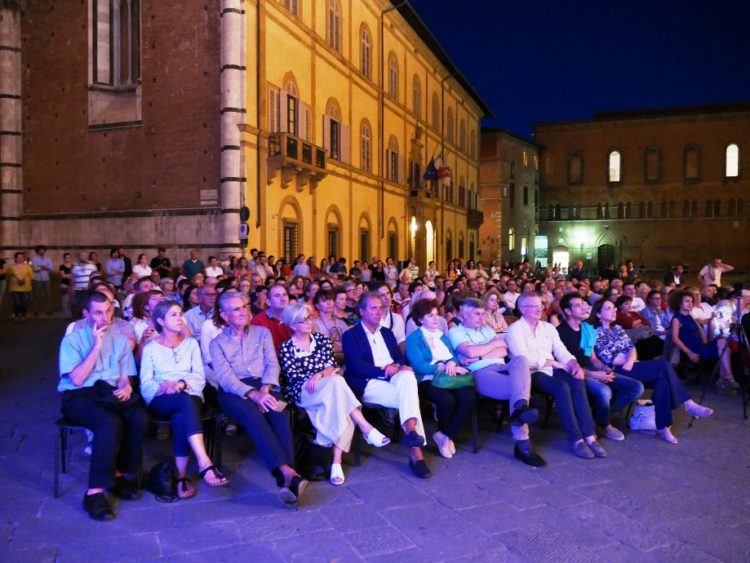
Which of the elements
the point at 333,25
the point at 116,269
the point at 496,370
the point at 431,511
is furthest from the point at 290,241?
the point at 431,511

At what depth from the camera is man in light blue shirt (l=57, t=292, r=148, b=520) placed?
485cm

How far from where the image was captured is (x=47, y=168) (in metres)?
20.8

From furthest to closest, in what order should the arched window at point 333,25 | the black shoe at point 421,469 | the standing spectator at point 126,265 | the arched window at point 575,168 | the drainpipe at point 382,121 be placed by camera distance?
the arched window at point 575,168, the drainpipe at point 382,121, the arched window at point 333,25, the standing spectator at point 126,265, the black shoe at point 421,469

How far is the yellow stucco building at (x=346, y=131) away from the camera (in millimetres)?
19203

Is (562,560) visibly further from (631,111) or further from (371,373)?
(631,111)

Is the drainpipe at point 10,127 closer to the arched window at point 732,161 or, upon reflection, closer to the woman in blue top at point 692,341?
the woman in blue top at point 692,341

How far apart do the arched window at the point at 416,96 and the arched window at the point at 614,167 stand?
29.8 meters

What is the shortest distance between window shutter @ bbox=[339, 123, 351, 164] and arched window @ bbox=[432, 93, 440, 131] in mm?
12918

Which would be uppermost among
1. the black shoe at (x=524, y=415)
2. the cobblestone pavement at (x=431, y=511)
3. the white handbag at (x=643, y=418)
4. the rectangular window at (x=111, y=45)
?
the rectangular window at (x=111, y=45)

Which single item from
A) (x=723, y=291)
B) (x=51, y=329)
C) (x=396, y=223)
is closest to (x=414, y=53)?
(x=396, y=223)

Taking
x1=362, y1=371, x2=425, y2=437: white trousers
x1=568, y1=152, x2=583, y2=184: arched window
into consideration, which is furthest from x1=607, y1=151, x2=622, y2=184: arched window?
x1=362, y1=371, x2=425, y2=437: white trousers

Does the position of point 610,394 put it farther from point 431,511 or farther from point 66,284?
point 66,284

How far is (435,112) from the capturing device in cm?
3725

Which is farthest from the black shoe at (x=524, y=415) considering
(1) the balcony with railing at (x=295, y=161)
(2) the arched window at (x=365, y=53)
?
(2) the arched window at (x=365, y=53)
